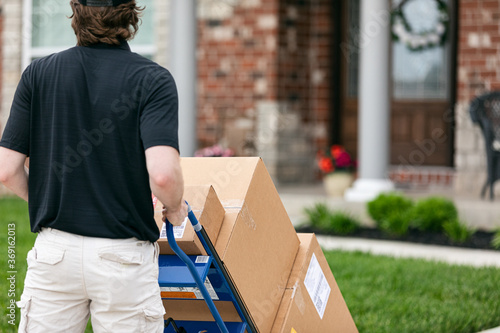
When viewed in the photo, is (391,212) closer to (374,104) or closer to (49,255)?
(374,104)

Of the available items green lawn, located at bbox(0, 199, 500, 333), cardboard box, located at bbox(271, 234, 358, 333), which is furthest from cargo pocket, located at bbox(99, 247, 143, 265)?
green lawn, located at bbox(0, 199, 500, 333)

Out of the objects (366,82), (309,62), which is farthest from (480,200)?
(309,62)

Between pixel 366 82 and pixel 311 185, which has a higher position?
pixel 366 82

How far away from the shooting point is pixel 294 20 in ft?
35.0

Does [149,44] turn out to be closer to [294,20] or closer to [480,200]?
[294,20]

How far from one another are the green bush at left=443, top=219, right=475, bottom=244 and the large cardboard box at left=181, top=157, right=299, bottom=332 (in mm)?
4739

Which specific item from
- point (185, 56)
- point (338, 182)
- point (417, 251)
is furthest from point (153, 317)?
point (185, 56)

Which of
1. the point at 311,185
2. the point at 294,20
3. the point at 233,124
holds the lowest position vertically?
the point at 311,185

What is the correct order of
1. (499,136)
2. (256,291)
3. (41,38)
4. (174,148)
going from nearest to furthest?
(174,148), (256,291), (499,136), (41,38)

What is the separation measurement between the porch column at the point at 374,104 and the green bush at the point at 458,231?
101cm

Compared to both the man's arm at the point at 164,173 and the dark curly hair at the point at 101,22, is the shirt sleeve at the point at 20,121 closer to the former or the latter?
the dark curly hair at the point at 101,22

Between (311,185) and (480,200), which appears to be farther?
(311,185)

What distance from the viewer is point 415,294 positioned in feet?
17.6

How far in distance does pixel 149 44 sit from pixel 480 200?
5489 mm
